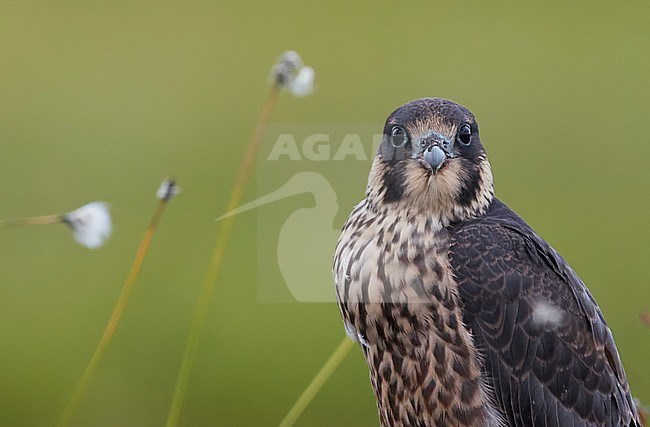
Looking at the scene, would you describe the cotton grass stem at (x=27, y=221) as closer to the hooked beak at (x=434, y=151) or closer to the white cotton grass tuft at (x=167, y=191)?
the white cotton grass tuft at (x=167, y=191)

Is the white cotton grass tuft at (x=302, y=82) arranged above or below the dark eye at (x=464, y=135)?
below

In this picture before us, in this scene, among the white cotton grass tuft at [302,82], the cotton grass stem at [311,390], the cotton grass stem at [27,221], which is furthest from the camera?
the white cotton grass tuft at [302,82]

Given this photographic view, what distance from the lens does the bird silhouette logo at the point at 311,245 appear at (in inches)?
199

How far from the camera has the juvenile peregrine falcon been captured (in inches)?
169

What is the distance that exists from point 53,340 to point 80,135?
10.7ft

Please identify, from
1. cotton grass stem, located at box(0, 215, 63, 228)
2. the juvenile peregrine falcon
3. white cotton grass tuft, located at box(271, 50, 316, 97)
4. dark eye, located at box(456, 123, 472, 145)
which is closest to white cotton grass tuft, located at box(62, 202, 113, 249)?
cotton grass stem, located at box(0, 215, 63, 228)

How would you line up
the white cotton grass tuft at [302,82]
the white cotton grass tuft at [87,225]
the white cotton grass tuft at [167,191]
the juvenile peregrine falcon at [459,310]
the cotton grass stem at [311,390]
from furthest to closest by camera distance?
the juvenile peregrine falcon at [459,310], the white cotton grass tuft at [302,82], the cotton grass stem at [311,390], the white cotton grass tuft at [167,191], the white cotton grass tuft at [87,225]

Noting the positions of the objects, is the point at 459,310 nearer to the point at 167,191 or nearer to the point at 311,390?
the point at 311,390

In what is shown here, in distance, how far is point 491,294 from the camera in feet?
14.1

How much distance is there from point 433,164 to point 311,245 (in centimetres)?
105

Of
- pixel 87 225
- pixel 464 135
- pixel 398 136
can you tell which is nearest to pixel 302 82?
pixel 398 136

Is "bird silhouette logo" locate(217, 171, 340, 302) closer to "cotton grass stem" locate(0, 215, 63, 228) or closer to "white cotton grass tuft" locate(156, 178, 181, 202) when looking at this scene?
"white cotton grass tuft" locate(156, 178, 181, 202)

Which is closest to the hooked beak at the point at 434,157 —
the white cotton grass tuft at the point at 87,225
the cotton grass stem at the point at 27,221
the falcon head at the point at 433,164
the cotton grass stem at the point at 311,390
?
the falcon head at the point at 433,164

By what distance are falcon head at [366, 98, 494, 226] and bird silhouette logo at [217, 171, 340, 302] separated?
1.83 ft
